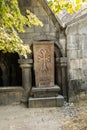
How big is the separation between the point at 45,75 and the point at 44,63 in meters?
0.40

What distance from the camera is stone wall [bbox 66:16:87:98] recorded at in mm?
6941

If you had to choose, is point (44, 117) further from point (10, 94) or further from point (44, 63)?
point (44, 63)

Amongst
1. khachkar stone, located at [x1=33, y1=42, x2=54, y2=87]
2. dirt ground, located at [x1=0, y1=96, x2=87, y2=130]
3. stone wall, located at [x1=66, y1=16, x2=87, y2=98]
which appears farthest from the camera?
stone wall, located at [x1=66, y1=16, x2=87, y2=98]

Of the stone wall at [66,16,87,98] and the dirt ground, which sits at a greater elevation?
the stone wall at [66,16,87,98]

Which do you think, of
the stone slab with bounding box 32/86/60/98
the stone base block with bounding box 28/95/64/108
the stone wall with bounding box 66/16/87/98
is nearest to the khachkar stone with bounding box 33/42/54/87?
the stone slab with bounding box 32/86/60/98

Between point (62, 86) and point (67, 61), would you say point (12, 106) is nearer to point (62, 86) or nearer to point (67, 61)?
point (62, 86)

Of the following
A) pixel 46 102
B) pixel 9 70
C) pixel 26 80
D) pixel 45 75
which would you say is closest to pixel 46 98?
pixel 46 102

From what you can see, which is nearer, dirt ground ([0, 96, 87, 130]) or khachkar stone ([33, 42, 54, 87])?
dirt ground ([0, 96, 87, 130])

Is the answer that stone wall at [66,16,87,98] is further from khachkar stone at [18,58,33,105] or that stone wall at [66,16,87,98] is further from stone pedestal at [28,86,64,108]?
khachkar stone at [18,58,33,105]

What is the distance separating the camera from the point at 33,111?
6160mm

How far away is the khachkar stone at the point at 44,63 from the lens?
6801 mm

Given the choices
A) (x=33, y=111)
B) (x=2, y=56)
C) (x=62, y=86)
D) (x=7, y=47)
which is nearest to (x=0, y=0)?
(x=7, y=47)

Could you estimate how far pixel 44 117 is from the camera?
18.4ft

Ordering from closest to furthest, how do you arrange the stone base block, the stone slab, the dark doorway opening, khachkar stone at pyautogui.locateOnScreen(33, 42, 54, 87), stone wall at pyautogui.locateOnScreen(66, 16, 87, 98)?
the stone base block < the stone slab < khachkar stone at pyautogui.locateOnScreen(33, 42, 54, 87) < stone wall at pyautogui.locateOnScreen(66, 16, 87, 98) < the dark doorway opening
